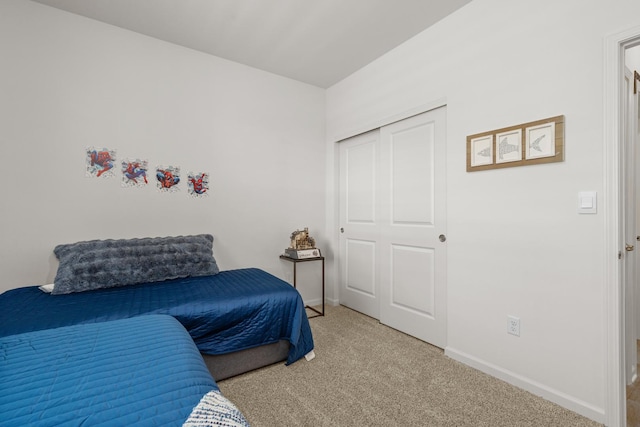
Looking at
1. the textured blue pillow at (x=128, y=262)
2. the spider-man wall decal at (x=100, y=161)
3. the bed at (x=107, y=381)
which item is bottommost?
the bed at (x=107, y=381)

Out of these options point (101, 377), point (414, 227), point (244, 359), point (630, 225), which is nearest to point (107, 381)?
point (101, 377)

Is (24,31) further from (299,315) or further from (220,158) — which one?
(299,315)

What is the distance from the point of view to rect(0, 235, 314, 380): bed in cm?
179

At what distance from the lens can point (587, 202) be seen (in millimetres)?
1669

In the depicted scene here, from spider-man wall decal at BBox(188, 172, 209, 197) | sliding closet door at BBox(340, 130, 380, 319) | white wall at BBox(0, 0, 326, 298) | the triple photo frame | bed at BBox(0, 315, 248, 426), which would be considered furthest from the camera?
sliding closet door at BBox(340, 130, 380, 319)

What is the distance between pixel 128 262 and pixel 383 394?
6.72 ft

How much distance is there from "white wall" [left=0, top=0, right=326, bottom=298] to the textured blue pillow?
25 centimetres

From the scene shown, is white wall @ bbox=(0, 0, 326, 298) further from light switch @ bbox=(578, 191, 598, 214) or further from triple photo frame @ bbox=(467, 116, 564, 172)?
light switch @ bbox=(578, 191, 598, 214)

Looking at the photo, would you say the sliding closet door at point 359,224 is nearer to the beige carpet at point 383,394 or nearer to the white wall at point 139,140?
the white wall at point 139,140

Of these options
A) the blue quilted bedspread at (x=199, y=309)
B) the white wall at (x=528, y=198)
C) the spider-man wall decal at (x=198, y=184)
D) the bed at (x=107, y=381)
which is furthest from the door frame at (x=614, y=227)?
the spider-man wall decal at (x=198, y=184)

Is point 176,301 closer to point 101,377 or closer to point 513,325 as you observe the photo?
point 101,377

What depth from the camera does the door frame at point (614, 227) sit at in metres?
1.58

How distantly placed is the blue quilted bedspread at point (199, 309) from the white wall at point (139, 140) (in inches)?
24.1

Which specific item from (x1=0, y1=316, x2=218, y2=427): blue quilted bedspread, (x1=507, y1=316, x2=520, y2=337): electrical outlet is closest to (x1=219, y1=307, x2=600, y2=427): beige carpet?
(x1=507, y1=316, x2=520, y2=337): electrical outlet
